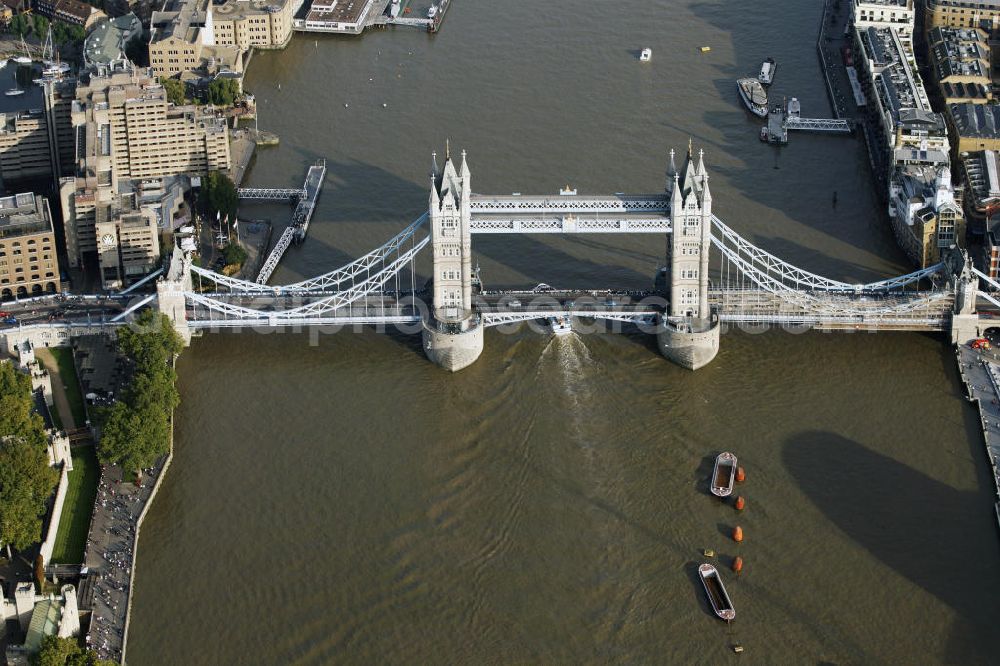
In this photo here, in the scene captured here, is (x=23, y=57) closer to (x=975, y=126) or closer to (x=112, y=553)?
(x=112, y=553)

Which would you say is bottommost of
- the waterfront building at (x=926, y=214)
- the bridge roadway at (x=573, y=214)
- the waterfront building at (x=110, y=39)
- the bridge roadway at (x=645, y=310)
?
the bridge roadway at (x=645, y=310)

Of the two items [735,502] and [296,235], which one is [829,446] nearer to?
[735,502]

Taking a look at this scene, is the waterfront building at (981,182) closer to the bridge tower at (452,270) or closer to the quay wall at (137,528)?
the bridge tower at (452,270)

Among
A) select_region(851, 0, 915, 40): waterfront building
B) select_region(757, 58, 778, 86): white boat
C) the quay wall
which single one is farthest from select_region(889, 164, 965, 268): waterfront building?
the quay wall

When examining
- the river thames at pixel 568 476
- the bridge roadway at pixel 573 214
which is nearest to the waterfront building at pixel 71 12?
the river thames at pixel 568 476

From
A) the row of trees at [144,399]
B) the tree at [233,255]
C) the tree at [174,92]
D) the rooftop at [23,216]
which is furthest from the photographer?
the tree at [174,92]

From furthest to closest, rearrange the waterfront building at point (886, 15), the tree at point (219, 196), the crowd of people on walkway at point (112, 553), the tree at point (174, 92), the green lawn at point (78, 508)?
the waterfront building at point (886, 15)
the tree at point (174, 92)
the tree at point (219, 196)
the green lawn at point (78, 508)
the crowd of people on walkway at point (112, 553)

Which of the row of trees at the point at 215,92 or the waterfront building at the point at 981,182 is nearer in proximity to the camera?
the waterfront building at the point at 981,182
